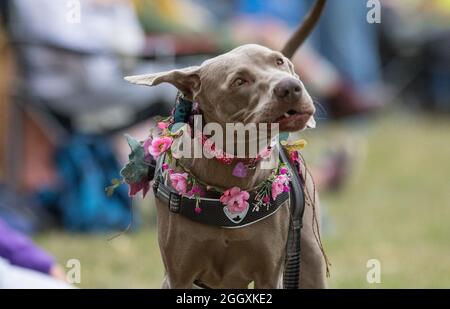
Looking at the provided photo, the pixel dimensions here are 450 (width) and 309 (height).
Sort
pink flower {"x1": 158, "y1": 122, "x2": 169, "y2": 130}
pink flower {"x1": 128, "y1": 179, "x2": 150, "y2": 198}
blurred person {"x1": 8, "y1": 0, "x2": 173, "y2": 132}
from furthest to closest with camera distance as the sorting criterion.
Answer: blurred person {"x1": 8, "y1": 0, "x2": 173, "y2": 132}
pink flower {"x1": 128, "y1": 179, "x2": 150, "y2": 198}
pink flower {"x1": 158, "y1": 122, "x2": 169, "y2": 130}

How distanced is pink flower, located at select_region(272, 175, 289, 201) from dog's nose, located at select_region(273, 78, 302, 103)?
0.44 m

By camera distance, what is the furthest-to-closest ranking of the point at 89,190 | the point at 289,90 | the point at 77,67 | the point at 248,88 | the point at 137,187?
the point at 77,67 → the point at 89,190 → the point at 137,187 → the point at 248,88 → the point at 289,90

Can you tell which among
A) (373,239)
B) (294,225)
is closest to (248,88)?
(294,225)

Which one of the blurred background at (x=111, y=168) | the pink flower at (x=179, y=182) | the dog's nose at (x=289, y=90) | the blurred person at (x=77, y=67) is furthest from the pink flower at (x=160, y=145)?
the blurred person at (x=77, y=67)

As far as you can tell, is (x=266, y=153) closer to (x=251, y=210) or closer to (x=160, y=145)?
(x=251, y=210)

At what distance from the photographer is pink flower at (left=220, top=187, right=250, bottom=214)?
3.00 meters

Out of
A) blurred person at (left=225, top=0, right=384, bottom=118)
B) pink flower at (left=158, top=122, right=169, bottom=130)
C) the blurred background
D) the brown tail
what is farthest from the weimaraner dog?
blurred person at (left=225, top=0, right=384, bottom=118)

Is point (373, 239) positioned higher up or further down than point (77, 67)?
further down

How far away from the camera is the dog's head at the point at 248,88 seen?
273 cm

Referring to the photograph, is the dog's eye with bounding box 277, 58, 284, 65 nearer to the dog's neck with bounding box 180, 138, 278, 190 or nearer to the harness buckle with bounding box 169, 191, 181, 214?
the dog's neck with bounding box 180, 138, 278, 190

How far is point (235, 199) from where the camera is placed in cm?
301

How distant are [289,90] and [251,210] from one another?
20.3 inches

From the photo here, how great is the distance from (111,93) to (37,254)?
2.35 meters

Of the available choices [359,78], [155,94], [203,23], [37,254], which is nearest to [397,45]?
[359,78]
